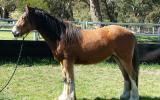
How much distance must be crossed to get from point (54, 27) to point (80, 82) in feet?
7.54

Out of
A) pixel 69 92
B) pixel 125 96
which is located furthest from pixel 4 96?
pixel 125 96

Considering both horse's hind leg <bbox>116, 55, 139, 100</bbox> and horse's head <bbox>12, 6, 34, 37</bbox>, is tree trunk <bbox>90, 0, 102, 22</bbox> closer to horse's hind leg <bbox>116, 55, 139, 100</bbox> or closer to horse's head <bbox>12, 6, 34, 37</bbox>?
horse's hind leg <bbox>116, 55, 139, 100</bbox>

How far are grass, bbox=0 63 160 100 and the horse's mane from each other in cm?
125

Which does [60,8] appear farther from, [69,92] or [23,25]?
[69,92]

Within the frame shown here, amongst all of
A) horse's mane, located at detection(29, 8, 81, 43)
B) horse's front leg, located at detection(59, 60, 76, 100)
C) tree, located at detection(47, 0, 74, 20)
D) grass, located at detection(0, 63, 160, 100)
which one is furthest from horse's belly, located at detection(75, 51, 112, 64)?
tree, located at detection(47, 0, 74, 20)

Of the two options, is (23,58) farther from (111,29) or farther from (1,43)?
(111,29)

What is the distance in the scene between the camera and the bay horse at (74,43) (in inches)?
253

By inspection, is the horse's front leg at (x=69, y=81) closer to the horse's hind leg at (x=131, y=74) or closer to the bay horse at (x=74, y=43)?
the bay horse at (x=74, y=43)

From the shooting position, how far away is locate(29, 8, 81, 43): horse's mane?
21.2ft

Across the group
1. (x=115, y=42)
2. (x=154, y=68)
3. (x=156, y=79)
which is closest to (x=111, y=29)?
(x=115, y=42)

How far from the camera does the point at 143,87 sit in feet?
26.5

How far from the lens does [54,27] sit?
21.4 feet

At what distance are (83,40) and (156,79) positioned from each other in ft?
10.7

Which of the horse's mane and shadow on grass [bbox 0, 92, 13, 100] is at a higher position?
the horse's mane
